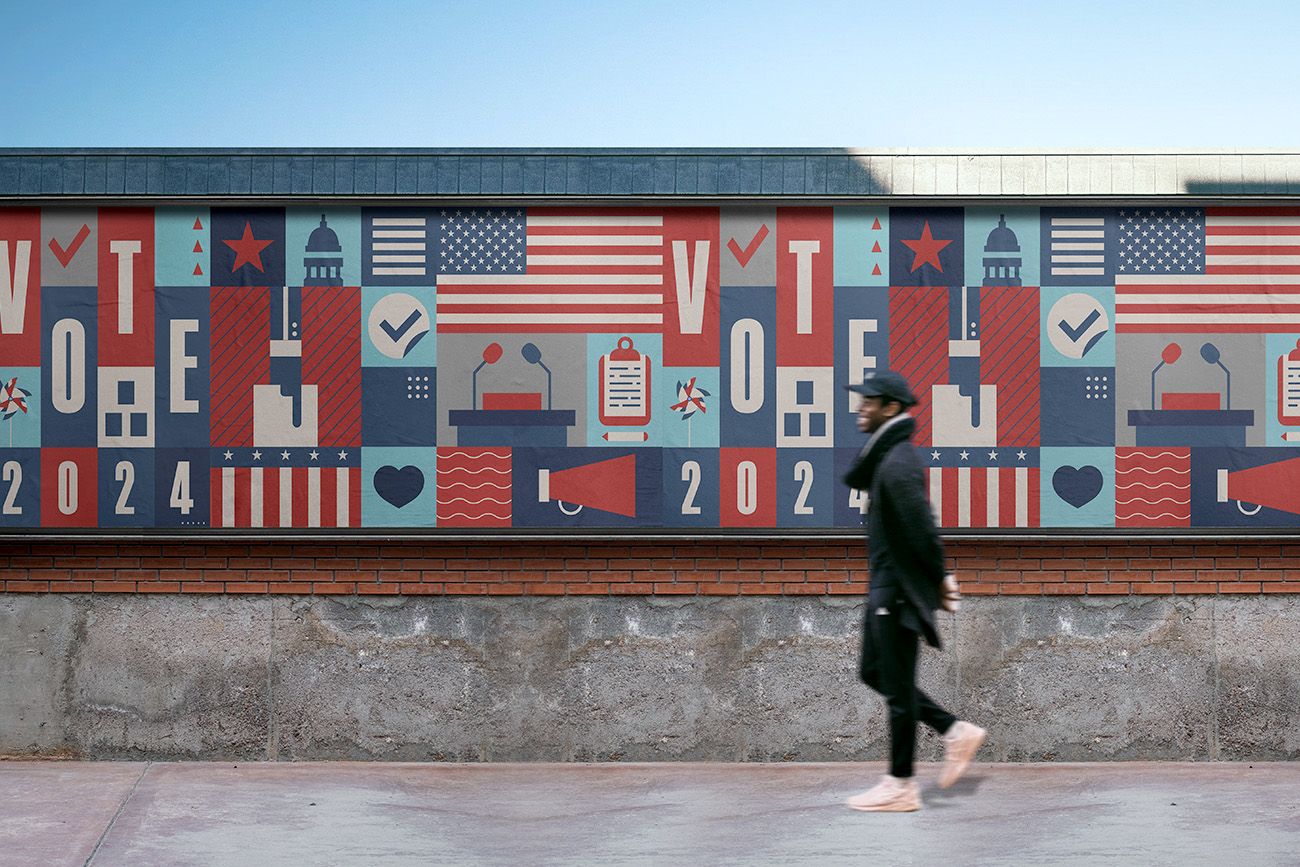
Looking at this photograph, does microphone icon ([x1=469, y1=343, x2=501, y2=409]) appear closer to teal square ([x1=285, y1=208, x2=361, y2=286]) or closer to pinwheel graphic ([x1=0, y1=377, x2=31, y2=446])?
teal square ([x1=285, y1=208, x2=361, y2=286])

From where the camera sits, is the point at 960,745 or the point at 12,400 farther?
the point at 12,400

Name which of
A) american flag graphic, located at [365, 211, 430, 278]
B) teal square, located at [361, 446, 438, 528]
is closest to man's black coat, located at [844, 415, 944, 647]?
teal square, located at [361, 446, 438, 528]

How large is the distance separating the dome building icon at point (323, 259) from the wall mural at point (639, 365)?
21 mm

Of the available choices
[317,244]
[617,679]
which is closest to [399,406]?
[317,244]

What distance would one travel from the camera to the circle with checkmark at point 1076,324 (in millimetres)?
7000

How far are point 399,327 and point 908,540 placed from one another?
3.83m

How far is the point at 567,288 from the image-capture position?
7031 mm

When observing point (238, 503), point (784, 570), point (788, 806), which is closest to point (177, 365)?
point (238, 503)

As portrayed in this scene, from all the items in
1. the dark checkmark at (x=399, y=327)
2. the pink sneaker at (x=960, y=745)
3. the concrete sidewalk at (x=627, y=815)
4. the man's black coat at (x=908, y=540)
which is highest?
the dark checkmark at (x=399, y=327)

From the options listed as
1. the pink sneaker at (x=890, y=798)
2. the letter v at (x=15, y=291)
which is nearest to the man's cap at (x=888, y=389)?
the pink sneaker at (x=890, y=798)

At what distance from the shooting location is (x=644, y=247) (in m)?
7.05

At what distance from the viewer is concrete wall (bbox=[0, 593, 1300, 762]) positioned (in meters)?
6.96

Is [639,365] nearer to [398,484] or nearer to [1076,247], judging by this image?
[398,484]

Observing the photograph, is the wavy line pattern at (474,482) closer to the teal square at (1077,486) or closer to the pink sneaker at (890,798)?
the pink sneaker at (890,798)
